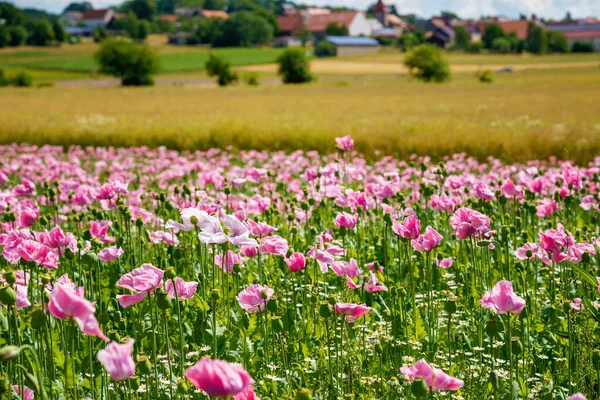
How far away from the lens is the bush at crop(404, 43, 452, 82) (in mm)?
66438

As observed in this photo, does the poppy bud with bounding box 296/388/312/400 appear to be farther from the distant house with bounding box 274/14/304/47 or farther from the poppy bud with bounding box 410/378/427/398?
the distant house with bounding box 274/14/304/47

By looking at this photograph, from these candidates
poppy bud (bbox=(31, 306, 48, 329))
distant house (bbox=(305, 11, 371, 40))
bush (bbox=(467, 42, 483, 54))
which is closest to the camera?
poppy bud (bbox=(31, 306, 48, 329))

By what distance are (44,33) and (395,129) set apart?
132m

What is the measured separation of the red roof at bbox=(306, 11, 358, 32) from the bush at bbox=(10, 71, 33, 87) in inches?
3970

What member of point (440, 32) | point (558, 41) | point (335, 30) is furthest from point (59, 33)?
point (558, 41)

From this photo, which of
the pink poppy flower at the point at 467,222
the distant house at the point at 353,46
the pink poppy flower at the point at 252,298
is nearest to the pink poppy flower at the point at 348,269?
the pink poppy flower at the point at 252,298

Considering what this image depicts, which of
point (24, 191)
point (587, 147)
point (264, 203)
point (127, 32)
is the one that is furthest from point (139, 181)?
point (127, 32)

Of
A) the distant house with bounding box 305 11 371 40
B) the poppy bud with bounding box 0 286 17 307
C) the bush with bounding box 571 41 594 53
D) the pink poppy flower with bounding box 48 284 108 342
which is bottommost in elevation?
the poppy bud with bounding box 0 286 17 307

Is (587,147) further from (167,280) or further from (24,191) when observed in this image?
(167,280)

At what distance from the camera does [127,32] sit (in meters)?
157

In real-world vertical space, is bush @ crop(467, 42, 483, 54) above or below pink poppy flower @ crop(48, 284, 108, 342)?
above

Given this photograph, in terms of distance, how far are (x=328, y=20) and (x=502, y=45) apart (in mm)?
45000

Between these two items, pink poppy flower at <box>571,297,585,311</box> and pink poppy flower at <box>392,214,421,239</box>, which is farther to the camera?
pink poppy flower at <box>571,297,585,311</box>

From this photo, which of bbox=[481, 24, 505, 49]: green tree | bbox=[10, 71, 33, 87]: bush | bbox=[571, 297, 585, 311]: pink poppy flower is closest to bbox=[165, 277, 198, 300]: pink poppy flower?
bbox=[571, 297, 585, 311]: pink poppy flower
